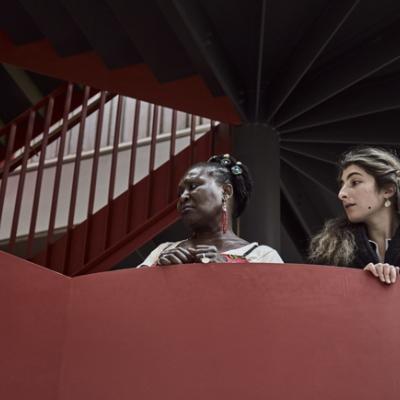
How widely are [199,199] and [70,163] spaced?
Result: 486 centimetres

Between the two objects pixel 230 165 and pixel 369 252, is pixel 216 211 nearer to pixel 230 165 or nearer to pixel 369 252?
pixel 230 165

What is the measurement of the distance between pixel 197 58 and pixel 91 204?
118 cm

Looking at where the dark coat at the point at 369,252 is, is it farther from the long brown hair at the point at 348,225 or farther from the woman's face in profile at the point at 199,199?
the woman's face in profile at the point at 199,199

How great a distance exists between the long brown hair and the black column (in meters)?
1.91

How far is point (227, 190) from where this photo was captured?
3.64 metres

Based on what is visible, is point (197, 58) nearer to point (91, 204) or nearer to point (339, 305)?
point (91, 204)

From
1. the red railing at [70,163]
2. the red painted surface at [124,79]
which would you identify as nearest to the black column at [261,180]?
the red painted surface at [124,79]

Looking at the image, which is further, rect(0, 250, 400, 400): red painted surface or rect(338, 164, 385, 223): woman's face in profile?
rect(338, 164, 385, 223): woman's face in profile

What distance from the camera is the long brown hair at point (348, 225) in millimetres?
3189

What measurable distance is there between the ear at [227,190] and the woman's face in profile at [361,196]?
530mm

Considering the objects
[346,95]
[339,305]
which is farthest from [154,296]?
[346,95]

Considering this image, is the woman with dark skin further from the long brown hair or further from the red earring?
the long brown hair

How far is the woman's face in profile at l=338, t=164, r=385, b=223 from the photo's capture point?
324cm

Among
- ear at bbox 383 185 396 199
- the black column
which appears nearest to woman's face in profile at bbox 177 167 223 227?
ear at bbox 383 185 396 199
